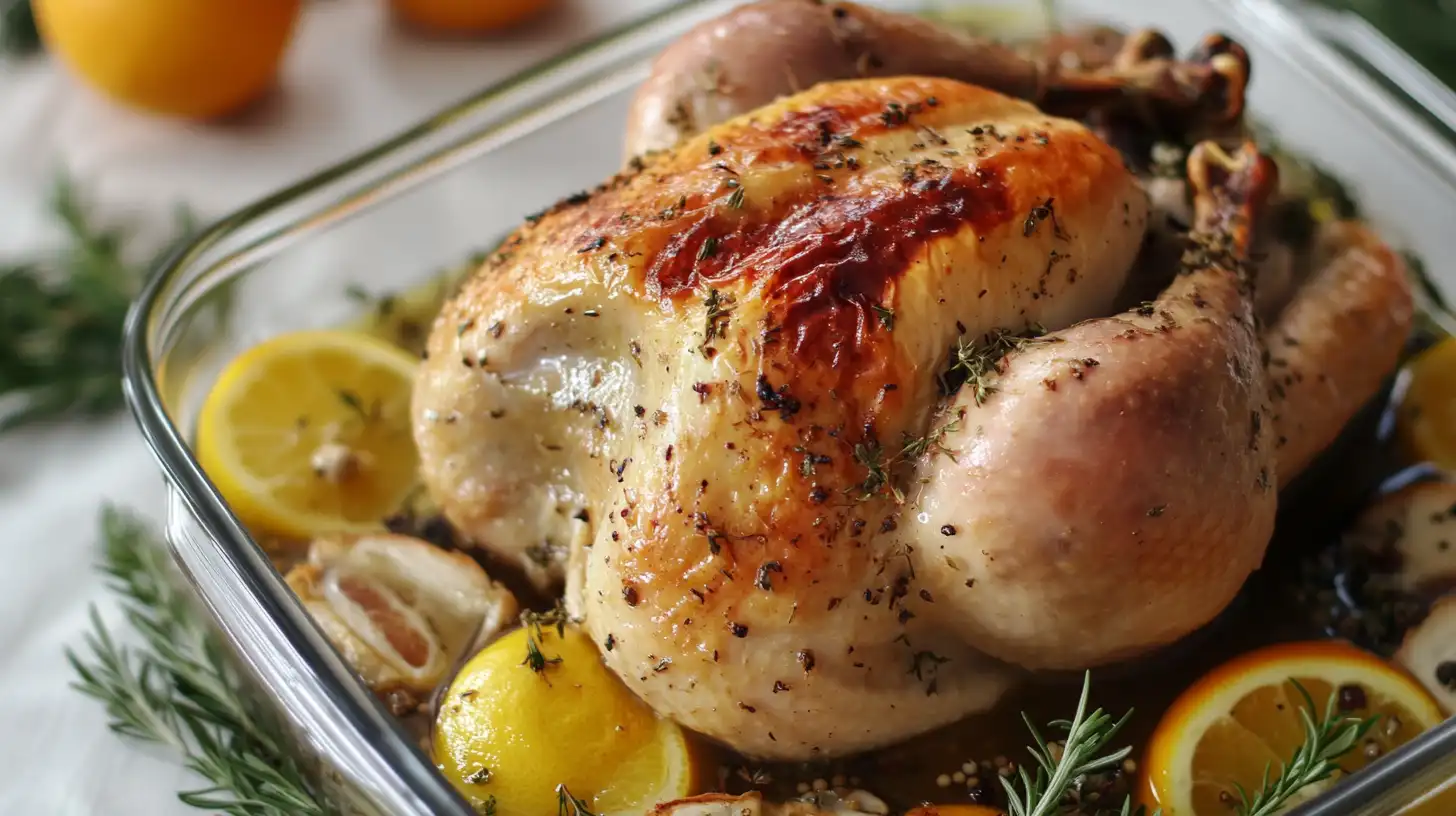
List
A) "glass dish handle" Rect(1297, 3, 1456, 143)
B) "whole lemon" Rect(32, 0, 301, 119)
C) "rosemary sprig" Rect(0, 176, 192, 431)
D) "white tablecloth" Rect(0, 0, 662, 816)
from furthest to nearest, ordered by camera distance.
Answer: "whole lemon" Rect(32, 0, 301, 119)
"rosemary sprig" Rect(0, 176, 192, 431)
"glass dish handle" Rect(1297, 3, 1456, 143)
"white tablecloth" Rect(0, 0, 662, 816)

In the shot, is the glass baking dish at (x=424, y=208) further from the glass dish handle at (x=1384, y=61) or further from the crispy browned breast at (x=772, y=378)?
the crispy browned breast at (x=772, y=378)

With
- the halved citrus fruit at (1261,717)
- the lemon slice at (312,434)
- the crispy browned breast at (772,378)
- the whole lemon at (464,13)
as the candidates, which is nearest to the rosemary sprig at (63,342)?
the lemon slice at (312,434)

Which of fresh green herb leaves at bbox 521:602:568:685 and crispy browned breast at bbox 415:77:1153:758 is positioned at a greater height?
crispy browned breast at bbox 415:77:1153:758

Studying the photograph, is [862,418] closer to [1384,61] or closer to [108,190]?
[1384,61]

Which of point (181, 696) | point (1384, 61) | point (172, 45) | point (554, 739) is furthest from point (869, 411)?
point (172, 45)

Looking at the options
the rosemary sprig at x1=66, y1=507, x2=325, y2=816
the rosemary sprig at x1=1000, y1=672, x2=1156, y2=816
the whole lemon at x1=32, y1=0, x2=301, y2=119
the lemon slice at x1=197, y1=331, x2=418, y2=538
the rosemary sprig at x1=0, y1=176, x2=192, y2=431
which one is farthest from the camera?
the whole lemon at x1=32, y1=0, x2=301, y2=119

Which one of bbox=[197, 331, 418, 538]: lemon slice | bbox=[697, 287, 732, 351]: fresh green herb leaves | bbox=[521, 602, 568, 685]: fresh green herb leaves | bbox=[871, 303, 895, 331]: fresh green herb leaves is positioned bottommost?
bbox=[197, 331, 418, 538]: lemon slice

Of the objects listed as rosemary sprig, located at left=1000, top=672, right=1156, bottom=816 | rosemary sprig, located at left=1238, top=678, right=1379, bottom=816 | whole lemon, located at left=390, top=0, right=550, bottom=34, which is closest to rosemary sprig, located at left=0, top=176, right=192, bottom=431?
whole lemon, located at left=390, top=0, right=550, bottom=34

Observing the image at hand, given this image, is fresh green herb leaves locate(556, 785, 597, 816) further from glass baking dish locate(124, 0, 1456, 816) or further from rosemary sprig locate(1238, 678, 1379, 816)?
rosemary sprig locate(1238, 678, 1379, 816)
